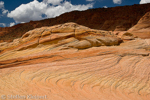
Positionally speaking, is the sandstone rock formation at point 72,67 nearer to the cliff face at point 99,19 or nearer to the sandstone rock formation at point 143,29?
the sandstone rock formation at point 143,29

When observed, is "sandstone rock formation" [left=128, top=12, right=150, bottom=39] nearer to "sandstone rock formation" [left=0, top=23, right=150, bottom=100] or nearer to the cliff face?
"sandstone rock formation" [left=0, top=23, right=150, bottom=100]

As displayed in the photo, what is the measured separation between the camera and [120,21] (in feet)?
101

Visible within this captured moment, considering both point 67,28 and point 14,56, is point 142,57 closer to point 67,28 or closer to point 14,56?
point 67,28

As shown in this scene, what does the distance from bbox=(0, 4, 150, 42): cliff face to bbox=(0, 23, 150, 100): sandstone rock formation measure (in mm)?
23728

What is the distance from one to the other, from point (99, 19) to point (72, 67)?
3446 cm

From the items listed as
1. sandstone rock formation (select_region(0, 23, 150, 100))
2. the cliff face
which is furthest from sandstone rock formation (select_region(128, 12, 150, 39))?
the cliff face

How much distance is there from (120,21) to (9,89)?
106 feet

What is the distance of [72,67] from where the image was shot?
3.99 meters

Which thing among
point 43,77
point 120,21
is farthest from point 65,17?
point 43,77

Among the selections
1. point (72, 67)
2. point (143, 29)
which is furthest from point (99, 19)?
point (72, 67)

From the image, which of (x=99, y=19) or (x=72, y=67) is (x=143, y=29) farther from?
(x=99, y=19)

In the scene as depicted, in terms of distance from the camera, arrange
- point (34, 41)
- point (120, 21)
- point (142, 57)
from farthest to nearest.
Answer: point (120, 21)
point (34, 41)
point (142, 57)

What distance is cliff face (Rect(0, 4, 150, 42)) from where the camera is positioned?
100ft

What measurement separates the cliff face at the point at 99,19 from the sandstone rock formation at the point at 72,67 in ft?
77.8
